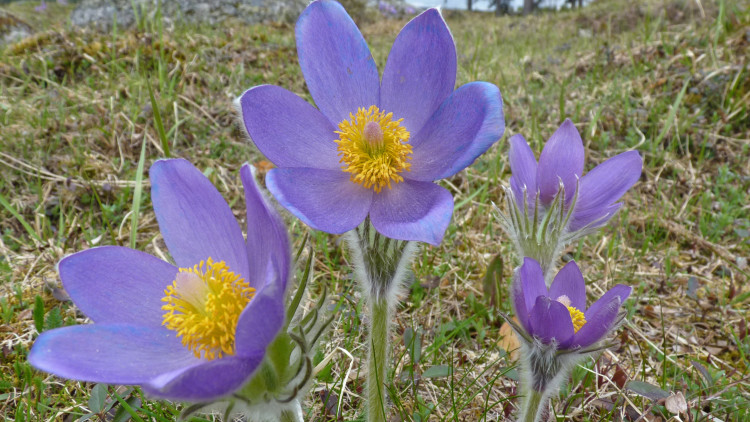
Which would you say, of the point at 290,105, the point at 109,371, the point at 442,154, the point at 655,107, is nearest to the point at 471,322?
the point at 442,154

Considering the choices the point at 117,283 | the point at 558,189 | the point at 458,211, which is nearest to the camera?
the point at 117,283

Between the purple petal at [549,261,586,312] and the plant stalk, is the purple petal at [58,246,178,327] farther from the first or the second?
the purple petal at [549,261,586,312]

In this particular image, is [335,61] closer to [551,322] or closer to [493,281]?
[551,322]

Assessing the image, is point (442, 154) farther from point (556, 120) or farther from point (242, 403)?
point (556, 120)

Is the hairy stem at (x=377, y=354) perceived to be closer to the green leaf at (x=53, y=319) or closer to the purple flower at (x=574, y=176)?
the purple flower at (x=574, y=176)

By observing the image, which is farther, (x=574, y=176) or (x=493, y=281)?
(x=493, y=281)

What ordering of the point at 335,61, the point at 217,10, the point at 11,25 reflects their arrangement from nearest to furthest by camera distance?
the point at 335,61
the point at 11,25
the point at 217,10

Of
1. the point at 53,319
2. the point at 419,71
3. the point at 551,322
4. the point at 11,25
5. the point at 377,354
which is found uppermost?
the point at 419,71

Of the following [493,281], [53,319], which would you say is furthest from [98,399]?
[493,281]
